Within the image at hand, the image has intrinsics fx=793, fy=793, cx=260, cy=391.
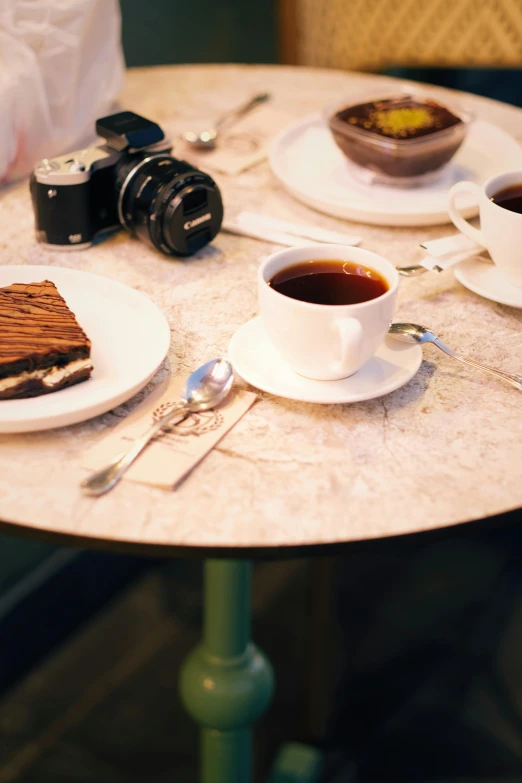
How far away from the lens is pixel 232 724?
1.00 metres

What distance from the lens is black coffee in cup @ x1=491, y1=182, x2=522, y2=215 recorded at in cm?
90

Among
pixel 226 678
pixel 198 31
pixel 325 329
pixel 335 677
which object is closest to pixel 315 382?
pixel 325 329

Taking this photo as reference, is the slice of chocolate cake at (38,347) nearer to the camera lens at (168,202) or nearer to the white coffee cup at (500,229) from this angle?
the camera lens at (168,202)

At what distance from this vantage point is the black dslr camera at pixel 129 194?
0.93m

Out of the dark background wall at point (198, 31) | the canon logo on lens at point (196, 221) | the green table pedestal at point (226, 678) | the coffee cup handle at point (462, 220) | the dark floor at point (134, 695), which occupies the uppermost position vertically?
the coffee cup handle at point (462, 220)

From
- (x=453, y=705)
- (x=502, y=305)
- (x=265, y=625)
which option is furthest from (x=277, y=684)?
(x=502, y=305)

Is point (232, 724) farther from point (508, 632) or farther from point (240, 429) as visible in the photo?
point (508, 632)

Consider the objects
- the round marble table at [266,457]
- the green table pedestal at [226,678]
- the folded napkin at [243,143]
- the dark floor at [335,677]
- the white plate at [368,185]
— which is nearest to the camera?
the round marble table at [266,457]

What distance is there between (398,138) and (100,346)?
0.55 m

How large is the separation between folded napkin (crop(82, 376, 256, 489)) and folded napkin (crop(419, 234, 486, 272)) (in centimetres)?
31

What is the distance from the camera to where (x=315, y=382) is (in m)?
0.74

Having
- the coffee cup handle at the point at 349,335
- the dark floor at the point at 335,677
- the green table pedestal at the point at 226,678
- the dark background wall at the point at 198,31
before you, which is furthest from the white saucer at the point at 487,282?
the dark background wall at the point at 198,31

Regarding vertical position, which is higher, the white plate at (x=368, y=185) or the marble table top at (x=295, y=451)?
the white plate at (x=368, y=185)

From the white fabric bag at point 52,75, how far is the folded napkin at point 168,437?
557 millimetres
